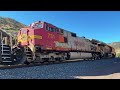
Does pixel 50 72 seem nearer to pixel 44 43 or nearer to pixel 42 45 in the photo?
pixel 42 45

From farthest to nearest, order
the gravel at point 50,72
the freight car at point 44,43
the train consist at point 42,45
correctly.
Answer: the freight car at point 44,43, the train consist at point 42,45, the gravel at point 50,72

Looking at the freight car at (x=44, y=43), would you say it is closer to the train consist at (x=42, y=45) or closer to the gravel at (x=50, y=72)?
the train consist at (x=42, y=45)

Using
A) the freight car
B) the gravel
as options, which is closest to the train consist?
the freight car

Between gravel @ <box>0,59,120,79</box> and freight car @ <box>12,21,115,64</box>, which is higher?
freight car @ <box>12,21,115,64</box>

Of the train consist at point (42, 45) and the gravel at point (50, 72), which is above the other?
the train consist at point (42, 45)

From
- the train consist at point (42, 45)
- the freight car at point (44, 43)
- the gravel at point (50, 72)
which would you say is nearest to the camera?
the gravel at point (50, 72)

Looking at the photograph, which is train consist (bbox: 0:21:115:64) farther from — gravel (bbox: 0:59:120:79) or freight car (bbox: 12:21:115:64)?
gravel (bbox: 0:59:120:79)

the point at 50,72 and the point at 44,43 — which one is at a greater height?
the point at 44,43

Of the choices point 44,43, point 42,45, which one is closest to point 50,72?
point 42,45

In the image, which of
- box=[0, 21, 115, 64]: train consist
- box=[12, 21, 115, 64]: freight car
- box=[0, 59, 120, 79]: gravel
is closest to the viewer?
box=[0, 59, 120, 79]: gravel

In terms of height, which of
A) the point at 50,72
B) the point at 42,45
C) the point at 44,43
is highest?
the point at 44,43

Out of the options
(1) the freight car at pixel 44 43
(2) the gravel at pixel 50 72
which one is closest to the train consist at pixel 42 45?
(1) the freight car at pixel 44 43

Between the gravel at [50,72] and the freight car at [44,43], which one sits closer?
the gravel at [50,72]
